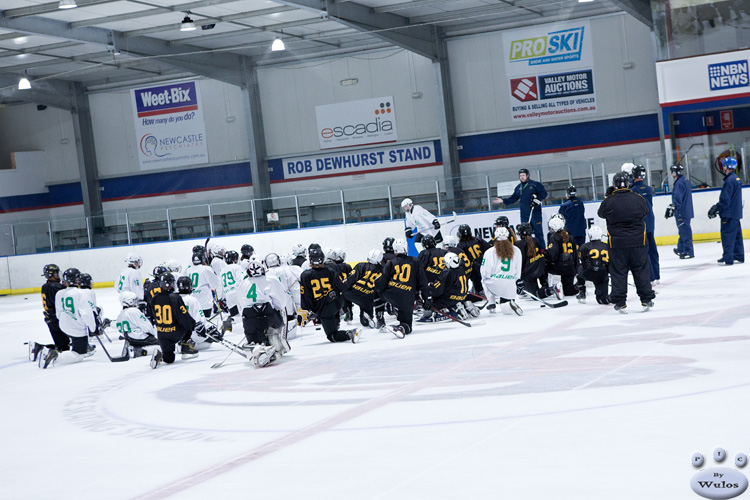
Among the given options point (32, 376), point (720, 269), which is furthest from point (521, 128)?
point (32, 376)

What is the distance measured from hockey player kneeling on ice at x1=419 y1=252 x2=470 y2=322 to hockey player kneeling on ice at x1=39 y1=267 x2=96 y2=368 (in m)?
4.21

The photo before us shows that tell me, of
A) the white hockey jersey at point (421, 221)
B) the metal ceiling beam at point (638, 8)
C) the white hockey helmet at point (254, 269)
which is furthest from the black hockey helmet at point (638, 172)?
the metal ceiling beam at point (638, 8)

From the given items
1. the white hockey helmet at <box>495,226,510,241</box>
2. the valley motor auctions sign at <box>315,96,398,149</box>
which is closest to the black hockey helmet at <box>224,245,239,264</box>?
the white hockey helmet at <box>495,226,510,241</box>

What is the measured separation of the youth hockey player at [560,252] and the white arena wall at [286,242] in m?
5.50

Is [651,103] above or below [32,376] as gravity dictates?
above

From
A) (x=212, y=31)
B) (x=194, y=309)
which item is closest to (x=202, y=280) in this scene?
(x=194, y=309)

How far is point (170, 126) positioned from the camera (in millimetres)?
29000

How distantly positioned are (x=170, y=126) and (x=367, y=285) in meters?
20.0

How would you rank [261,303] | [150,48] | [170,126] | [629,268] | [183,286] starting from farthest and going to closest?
[170,126] < [150,48] < [183,286] < [629,268] < [261,303]

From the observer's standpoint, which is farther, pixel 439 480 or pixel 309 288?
pixel 309 288

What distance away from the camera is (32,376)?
33.5ft

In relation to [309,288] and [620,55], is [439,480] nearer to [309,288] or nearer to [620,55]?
[309,288]

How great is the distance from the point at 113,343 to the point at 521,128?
15.4 metres

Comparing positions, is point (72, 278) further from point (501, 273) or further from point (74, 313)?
point (501, 273)
